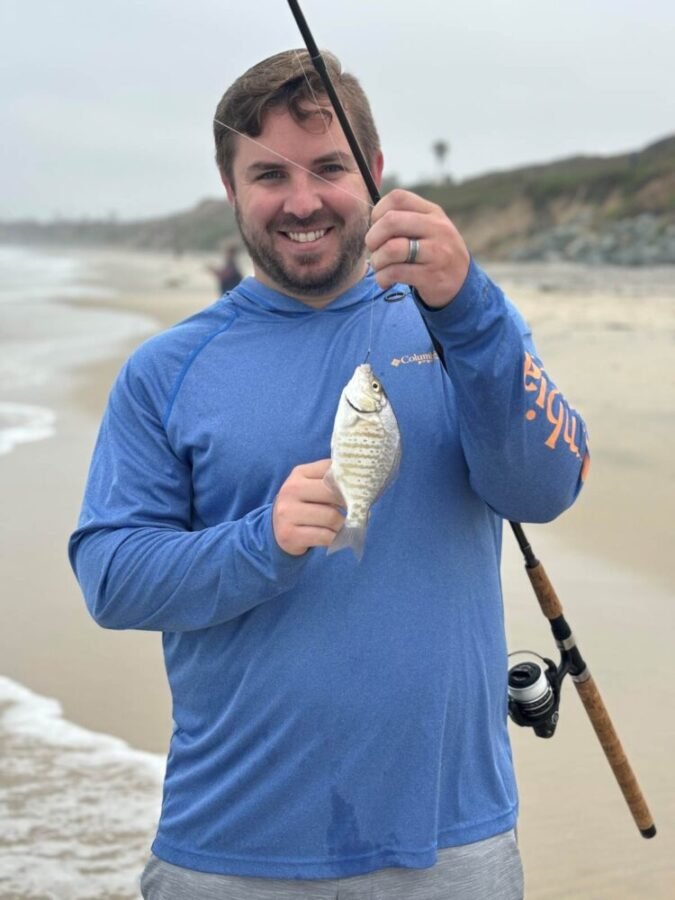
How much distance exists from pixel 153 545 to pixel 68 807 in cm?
286

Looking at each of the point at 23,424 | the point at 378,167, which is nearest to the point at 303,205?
the point at 378,167

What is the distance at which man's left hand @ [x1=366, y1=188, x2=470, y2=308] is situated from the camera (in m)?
1.90

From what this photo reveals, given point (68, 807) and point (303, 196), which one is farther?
point (68, 807)

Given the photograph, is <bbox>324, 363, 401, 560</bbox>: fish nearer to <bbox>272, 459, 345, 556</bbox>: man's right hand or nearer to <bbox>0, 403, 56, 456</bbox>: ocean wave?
<bbox>272, 459, 345, 556</bbox>: man's right hand

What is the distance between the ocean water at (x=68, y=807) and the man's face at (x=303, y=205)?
2.70 meters

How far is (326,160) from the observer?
2375 mm

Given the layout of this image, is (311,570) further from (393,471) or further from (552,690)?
(552,690)

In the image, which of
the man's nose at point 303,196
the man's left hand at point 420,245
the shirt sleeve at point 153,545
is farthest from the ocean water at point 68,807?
the man's left hand at point 420,245

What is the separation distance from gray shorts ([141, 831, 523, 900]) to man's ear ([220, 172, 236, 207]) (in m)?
1.51

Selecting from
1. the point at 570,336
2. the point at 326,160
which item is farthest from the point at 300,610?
the point at 570,336

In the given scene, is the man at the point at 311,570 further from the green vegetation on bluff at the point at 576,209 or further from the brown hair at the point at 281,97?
the green vegetation on bluff at the point at 576,209

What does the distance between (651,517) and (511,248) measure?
138 ft

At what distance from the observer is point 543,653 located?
587cm

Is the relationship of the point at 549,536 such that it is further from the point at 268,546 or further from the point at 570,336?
the point at 570,336
